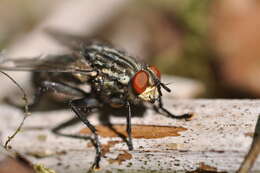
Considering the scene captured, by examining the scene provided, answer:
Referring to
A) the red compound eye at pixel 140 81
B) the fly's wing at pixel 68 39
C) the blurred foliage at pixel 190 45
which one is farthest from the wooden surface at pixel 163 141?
the blurred foliage at pixel 190 45

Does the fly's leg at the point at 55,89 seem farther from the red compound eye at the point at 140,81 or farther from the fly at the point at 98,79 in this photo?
the red compound eye at the point at 140,81

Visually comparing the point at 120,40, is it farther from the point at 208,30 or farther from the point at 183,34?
the point at 208,30

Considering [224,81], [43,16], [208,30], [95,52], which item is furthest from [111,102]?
[43,16]

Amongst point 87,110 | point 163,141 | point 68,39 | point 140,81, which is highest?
point 68,39

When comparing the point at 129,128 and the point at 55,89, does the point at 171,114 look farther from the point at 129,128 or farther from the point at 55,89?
the point at 55,89

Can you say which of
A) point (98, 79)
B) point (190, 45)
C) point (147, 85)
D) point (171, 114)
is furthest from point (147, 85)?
point (190, 45)

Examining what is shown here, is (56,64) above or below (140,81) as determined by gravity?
above
